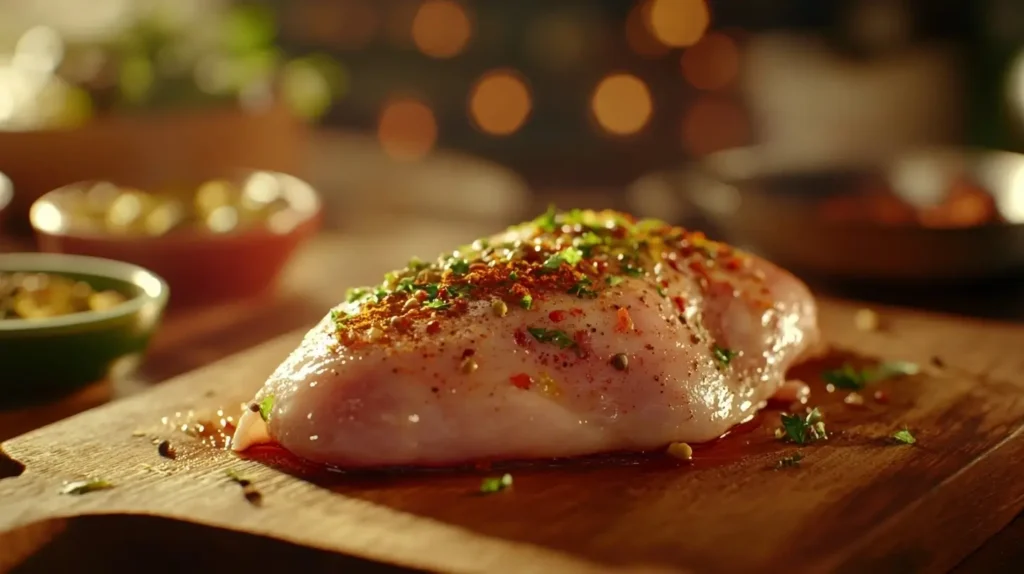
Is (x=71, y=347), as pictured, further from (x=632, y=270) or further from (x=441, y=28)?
(x=441, y=28)

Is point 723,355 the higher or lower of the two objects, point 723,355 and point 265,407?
the lower

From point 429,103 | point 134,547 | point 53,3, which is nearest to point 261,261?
point 134,547

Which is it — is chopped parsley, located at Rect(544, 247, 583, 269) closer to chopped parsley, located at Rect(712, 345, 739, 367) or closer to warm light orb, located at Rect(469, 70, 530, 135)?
chopped parsley, located at Rect(712, 345, 739, 367)

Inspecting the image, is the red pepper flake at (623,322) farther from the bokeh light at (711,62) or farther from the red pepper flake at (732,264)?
the bokeh light at (711,62)

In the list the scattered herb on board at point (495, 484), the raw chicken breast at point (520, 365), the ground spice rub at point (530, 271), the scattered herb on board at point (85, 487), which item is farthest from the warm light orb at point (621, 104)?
the scattered herb on board at point (85, 487)

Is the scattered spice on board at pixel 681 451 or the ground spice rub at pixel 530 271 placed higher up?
the ground spice rub at pixel 530 271

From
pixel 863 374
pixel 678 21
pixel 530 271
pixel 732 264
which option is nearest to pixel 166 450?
pixel 530 271
